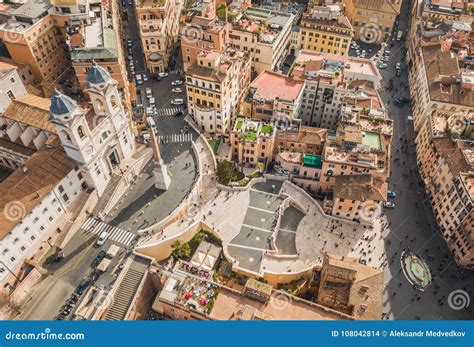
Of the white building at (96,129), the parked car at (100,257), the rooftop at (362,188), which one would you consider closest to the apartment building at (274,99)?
the rooftop at (362,188)

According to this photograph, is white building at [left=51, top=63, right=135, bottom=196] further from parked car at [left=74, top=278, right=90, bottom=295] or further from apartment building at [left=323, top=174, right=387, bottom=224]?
apartment building at [left=323, top=174, right=387, bottom=224]

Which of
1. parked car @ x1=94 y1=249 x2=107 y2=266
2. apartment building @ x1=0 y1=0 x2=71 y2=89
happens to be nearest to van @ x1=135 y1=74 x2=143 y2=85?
apartment building @ x1=0 y1=0 x2=71 y2=89

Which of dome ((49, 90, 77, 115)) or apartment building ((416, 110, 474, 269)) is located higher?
dome ((49, 90, 77, 115))

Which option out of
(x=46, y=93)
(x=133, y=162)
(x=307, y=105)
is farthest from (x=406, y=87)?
(x=46, y=93)

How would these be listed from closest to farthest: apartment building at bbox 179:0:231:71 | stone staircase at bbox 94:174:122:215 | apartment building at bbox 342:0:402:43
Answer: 1. stone staircase at bbox 94:174:122:215
2. apartment building at bbox 179:0:231:71
3. apartment building at bbox 342:0:402:43

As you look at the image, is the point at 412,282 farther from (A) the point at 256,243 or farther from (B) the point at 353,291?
(A) the point at 256,243

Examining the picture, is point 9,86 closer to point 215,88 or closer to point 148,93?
point 148,93
